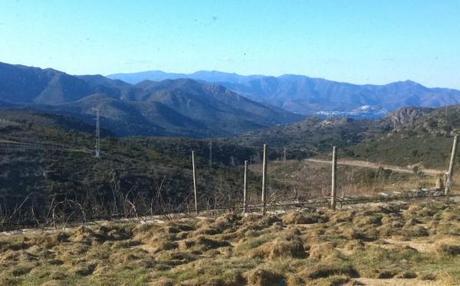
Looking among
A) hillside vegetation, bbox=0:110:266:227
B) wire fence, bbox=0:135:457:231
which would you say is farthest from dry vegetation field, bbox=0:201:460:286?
hillside vegetation, bbox=0:110:266:227

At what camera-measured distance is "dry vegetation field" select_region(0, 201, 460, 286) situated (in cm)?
914

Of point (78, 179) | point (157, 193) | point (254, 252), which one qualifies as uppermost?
point (254, 252)

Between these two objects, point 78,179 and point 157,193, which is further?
point 78,179

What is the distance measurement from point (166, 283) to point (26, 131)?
159 feet

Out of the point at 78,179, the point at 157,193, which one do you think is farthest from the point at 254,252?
the point at 78,179

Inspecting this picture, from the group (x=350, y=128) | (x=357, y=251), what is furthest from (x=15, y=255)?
(x=350, y=128)

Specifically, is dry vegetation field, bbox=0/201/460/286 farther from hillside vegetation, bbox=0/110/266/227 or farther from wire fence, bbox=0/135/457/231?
hillside vegetation, bbox=0/110/266/227

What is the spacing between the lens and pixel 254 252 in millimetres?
11453

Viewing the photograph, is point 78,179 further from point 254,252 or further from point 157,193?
point 254,252

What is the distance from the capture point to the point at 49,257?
41.4ft

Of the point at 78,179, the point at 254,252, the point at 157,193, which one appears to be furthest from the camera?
the point at 78,179

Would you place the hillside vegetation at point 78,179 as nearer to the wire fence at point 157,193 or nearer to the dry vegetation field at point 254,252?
the wire fence at point 157,193

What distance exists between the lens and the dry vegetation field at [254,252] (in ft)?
30.0

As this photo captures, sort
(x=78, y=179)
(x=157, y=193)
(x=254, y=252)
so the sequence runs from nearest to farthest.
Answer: (x=254, y=252) < (x=157, y=193) < (x=78, y=179)
